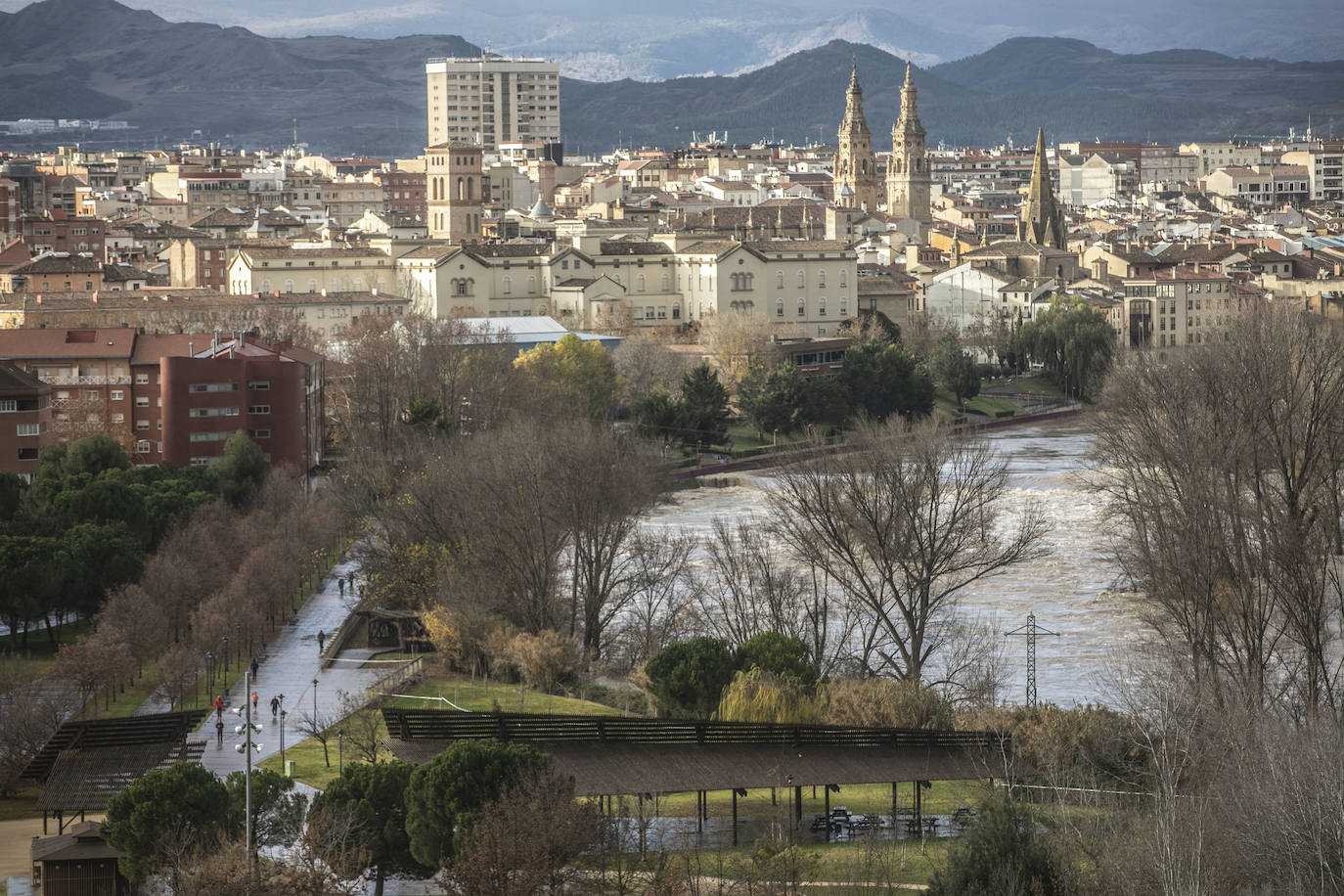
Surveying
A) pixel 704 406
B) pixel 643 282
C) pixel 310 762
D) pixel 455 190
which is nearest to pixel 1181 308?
pixel 643 282

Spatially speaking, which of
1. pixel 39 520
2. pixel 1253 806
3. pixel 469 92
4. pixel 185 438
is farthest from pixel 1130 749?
pixel 469 92

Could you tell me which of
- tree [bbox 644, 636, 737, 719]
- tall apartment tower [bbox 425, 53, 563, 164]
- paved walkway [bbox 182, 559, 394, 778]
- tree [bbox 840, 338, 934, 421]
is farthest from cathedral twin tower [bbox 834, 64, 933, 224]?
tree [bbox 644, 636, 737, 719]

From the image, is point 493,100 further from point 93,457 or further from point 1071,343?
point 93,457

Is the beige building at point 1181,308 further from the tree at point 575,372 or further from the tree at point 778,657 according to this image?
the tree at point 778,657

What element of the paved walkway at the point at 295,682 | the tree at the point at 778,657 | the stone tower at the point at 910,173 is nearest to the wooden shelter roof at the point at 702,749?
the tree at the point at 778,657

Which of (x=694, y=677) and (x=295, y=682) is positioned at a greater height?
(x=694, y=677)

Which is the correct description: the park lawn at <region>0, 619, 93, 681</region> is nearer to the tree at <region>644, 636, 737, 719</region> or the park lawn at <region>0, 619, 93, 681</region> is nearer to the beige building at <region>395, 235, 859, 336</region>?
the tree at <region>644, 636, 737, 719</region>
